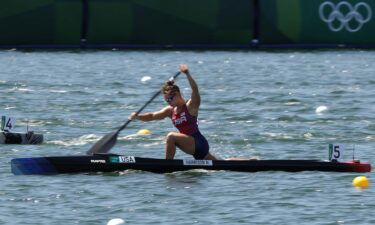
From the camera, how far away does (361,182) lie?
1988cm

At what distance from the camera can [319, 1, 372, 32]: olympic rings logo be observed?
52594mm

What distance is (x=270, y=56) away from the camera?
5116 centimetres

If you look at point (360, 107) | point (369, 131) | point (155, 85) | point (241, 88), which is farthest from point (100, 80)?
point (369, 131)

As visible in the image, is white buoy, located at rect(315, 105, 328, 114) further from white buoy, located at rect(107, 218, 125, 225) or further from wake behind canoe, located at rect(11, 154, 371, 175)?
white buoy, located at rect(107, 218, 125, 225)

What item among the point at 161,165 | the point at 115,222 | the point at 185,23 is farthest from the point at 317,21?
the point at 115,222

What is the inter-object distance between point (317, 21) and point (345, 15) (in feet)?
4.46

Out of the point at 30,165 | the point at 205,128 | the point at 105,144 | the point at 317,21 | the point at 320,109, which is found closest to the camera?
the point at 30,165

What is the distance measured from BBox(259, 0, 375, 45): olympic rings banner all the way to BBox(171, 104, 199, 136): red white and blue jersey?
31949 millimetres

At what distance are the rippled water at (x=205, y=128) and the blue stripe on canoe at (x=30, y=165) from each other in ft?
0.47

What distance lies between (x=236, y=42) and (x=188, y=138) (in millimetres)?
32343

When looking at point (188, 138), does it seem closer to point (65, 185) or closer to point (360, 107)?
point (65, 185)

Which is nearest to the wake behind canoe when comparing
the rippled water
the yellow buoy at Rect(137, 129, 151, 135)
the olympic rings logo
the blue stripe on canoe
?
the blue stripe on canoe

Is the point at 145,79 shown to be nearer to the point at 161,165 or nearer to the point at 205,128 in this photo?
the point at 205,128

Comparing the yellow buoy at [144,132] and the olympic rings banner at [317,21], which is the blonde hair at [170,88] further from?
the olympic rings banner at [317,21]
